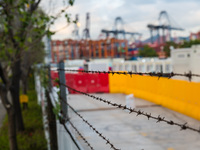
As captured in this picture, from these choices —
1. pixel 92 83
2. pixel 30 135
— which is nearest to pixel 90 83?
pixel 92 83

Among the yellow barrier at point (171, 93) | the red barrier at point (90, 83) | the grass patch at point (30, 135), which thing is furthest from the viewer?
the red barrier at point (90, 83)

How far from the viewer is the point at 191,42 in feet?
300

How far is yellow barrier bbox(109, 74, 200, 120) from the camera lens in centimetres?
830

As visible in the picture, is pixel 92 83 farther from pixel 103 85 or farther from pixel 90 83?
pixel 103 85

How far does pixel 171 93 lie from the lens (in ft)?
32.9

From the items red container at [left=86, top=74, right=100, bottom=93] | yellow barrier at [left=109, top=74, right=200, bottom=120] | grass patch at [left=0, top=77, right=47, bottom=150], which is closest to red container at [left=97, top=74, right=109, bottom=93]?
red container at [left=86, top=74, right=100, bottom=93]

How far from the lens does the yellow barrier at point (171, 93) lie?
27.2 ft

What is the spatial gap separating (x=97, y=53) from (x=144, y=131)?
430ft

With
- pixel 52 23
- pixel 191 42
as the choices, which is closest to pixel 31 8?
pixel 52 23

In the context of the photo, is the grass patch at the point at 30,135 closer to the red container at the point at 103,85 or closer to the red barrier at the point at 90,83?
the red barrier at the point at 90,83

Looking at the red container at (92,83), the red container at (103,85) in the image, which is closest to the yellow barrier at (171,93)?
the red container at (103,85)

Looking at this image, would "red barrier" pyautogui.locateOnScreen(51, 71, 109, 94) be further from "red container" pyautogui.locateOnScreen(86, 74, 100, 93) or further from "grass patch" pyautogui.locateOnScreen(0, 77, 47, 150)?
"grass patch" pyautogui.locateOnScreen(0, 77, 47, 150)

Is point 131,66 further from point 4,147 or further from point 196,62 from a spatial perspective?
point 4,147

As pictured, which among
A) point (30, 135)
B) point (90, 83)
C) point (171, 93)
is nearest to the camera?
point (171, 93)
